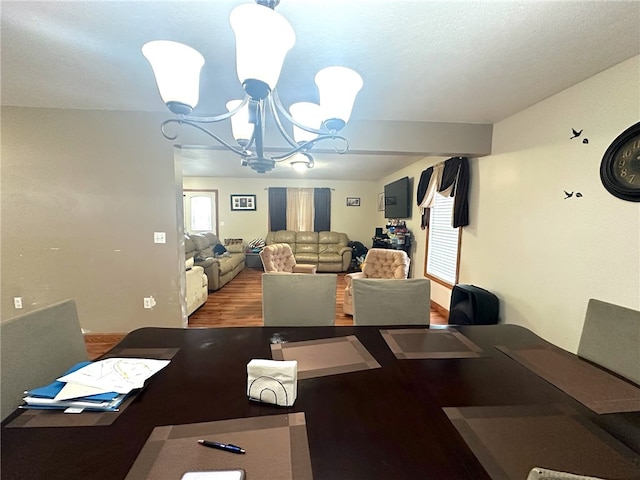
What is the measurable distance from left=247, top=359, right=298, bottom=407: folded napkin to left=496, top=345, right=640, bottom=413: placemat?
1012 mm

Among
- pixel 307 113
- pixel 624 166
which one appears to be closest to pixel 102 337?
pixel 307 113

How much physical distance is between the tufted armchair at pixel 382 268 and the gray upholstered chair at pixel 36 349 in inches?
112

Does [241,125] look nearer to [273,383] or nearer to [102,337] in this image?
[273,383]

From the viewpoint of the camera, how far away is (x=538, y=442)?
0.77m

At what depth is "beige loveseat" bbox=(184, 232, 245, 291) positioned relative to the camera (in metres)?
4.61

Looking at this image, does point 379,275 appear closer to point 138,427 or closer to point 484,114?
point 484,114

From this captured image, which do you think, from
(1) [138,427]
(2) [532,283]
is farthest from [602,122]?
(1) [138,427]

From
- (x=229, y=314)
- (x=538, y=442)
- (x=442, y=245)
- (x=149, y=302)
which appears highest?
(x=442, y=245)

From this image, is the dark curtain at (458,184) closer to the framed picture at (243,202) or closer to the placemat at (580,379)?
the placemat at (580,379)

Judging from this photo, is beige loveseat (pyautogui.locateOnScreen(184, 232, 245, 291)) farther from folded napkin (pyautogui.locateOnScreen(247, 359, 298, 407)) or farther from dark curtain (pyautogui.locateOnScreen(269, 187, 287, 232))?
folded napkin (pyautogui.locateOnScreen(247, 359, 298, 407))

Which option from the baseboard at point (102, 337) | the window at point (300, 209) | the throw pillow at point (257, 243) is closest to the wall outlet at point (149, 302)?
the baseboard at point (102, 337)

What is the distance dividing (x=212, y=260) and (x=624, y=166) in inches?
200

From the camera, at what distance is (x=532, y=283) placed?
2.42 meters

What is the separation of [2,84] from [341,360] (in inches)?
129
